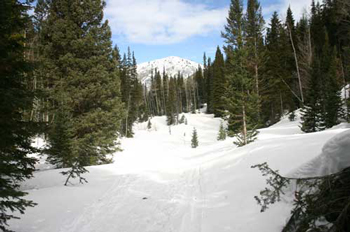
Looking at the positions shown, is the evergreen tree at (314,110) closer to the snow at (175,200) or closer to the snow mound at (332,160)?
the snow at (175,200)

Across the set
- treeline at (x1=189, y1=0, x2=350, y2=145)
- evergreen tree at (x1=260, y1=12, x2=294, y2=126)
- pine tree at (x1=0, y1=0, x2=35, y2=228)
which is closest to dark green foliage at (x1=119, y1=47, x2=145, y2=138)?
treeline at (x1=189, y1=0, x2=350, y2=145)

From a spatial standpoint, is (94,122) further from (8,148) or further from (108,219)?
(108,219)

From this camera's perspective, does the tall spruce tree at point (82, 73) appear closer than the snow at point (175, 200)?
No

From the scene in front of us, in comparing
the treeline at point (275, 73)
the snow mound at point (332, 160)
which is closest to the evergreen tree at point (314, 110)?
the treeline at point (275, 73)

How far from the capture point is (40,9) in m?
18.9

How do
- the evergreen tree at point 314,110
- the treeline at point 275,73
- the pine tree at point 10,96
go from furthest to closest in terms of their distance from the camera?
the evergreen tree at point 314,110 → the treeline at point 275,73 → the pine tree at point 10,96

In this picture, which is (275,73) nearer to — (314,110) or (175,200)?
(314,110)

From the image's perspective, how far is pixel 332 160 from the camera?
112 inches

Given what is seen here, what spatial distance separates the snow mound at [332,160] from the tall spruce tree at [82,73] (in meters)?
11.7

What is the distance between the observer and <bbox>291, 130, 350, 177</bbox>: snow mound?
2709mm

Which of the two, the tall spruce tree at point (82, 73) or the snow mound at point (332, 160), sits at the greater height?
the tall spruce tree at point (82, 73)

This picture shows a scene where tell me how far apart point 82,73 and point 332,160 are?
45.3ft

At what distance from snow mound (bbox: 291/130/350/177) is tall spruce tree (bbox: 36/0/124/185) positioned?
1168 cm

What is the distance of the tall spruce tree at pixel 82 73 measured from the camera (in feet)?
40.9
